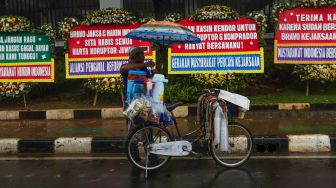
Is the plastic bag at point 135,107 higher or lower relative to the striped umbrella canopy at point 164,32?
lower

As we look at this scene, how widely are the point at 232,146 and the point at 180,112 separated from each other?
8.94 ft

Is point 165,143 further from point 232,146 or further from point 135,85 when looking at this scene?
point 232,146

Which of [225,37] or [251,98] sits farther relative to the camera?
[251,98]

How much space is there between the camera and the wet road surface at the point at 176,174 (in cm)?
516

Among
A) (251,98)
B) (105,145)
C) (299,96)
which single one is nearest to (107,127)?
(105,145)

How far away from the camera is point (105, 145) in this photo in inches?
271

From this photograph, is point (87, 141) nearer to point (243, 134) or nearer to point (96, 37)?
point (243, 134)

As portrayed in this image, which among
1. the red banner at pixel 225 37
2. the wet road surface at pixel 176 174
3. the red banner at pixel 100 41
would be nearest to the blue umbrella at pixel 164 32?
the wet road surface at pixel 176 174

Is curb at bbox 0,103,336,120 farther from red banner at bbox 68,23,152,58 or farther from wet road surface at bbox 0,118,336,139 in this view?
red banner at bbox 68,23,152,58

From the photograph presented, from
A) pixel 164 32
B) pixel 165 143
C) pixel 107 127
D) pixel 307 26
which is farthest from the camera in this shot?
pixel 307 26

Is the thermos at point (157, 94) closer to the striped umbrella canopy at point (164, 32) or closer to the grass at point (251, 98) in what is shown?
the striped umbrella canopy at point (164, 32)

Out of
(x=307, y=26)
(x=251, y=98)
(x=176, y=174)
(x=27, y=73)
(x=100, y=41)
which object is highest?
(x=307, y=26)

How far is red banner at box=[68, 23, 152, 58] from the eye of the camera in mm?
9242

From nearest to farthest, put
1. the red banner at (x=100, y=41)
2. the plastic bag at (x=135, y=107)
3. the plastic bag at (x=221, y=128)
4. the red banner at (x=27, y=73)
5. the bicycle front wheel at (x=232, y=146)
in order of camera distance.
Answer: the plastic bag at (x=135, y=107)
the plastic bag at (x=221, y=128)
the bicycle front wheel at (x=232, y=146)
the red banner at (x=100, y=41)
the red banner at (x=27, y=73)
